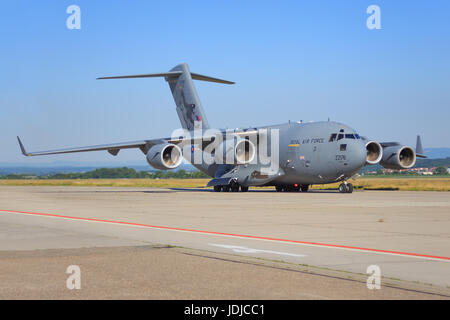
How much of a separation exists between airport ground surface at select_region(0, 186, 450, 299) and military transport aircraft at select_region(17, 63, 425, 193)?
54.3ft

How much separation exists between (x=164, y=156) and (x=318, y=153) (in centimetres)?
892

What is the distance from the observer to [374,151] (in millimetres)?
35500

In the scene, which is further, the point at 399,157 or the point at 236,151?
the point at 399,157

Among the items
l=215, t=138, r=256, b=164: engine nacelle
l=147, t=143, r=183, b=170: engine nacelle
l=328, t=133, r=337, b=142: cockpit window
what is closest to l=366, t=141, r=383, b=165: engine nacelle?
l=328, t=133, r=337, b=142: cockpit window

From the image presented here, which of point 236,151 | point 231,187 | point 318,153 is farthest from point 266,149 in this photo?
point 318,153

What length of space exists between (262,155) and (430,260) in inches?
1110

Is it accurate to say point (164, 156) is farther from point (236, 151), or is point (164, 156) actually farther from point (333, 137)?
point (333, 137)

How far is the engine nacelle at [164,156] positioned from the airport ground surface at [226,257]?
1788 centimetres

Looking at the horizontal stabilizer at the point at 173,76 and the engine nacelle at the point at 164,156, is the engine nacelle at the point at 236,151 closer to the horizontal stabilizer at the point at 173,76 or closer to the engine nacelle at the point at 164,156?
the engine nacelle at the point at 164,156

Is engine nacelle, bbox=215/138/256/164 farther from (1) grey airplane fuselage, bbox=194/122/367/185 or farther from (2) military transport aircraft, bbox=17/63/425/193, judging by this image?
(1) grey airplane fuselage, bbox=194/122/367/185

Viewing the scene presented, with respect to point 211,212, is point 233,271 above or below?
above

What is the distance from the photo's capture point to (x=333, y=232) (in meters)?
12.9
